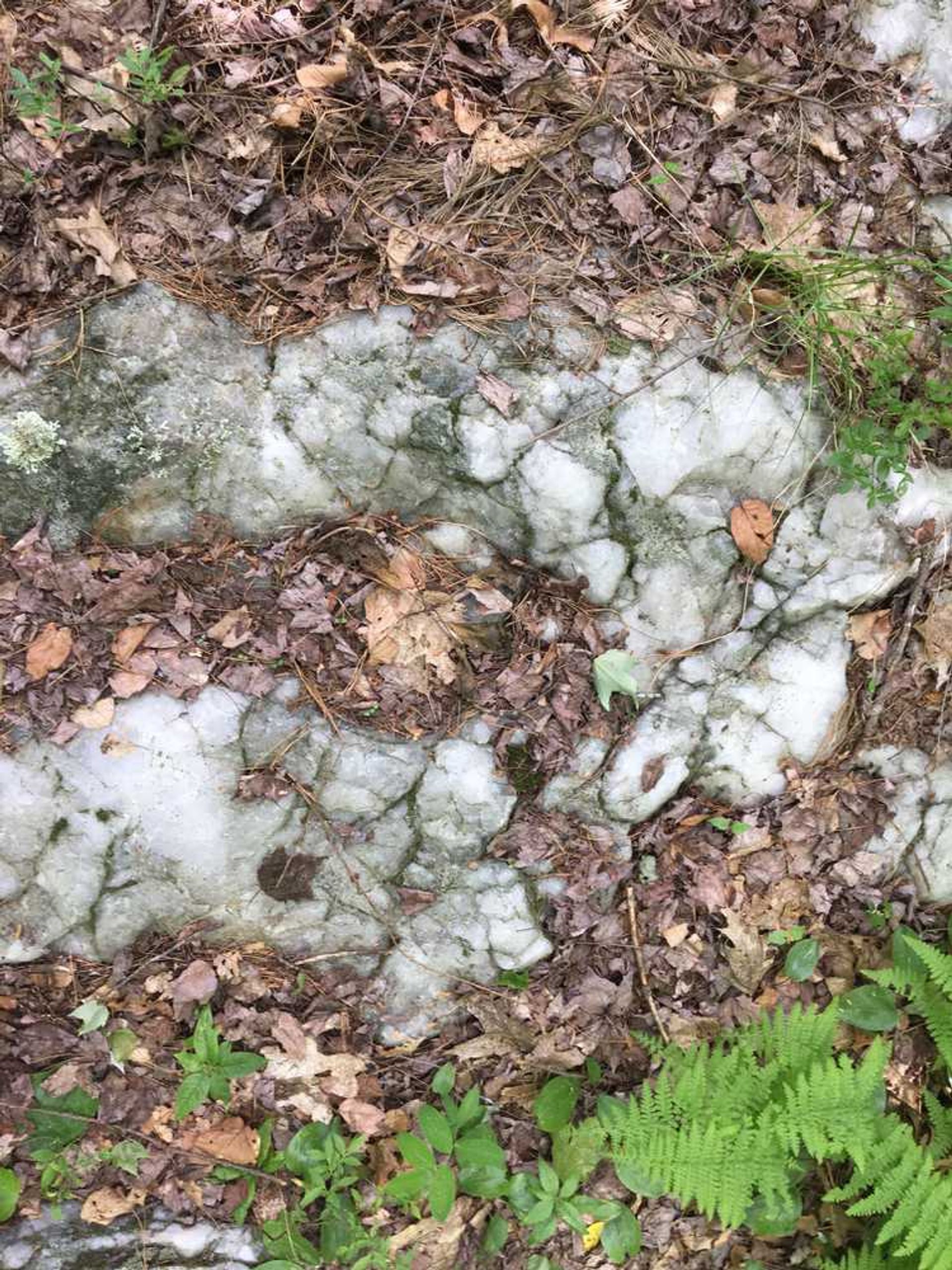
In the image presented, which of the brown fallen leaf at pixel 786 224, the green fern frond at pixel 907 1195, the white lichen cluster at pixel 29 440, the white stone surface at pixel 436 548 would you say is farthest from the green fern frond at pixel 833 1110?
the white lichen cluster at pixel 29 440

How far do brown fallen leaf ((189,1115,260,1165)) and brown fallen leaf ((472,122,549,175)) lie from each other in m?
3.99

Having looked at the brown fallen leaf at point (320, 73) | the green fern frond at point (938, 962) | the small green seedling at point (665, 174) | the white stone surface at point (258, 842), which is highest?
the small green seedling at point (665, 174)

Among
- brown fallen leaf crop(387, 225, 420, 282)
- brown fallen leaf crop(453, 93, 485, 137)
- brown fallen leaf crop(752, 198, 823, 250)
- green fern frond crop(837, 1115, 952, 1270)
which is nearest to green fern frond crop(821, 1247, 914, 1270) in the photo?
green fern frond crop(837, 1115, 952, 1270)

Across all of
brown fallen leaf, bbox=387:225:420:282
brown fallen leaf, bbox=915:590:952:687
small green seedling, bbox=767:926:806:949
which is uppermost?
brown fallen leaf, bbox=387:225:420:282

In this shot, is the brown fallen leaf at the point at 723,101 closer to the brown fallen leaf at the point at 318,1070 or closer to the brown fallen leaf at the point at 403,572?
the brown fallen leaf at the point at 403,572

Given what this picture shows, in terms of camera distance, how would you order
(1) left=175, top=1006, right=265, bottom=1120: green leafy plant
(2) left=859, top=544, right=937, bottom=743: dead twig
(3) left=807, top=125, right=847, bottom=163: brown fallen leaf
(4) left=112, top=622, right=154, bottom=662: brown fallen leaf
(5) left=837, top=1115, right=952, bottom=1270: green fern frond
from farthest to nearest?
(2) left=859, top=544, right=937, bottom=743: dead twig → (3) left=807, top=125, right=847, bottom=163: brown fallen leaf → (1) left=175, top=1006, right=265, bottom=1120: green leafy plant → (4) left=112, top=622, right=154, bottom=662: brown fallen leaf → (5) left=837, top=1115, right=952, bottom=1270: green fern frond

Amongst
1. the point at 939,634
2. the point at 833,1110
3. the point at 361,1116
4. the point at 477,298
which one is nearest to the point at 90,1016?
the point at 361,1116

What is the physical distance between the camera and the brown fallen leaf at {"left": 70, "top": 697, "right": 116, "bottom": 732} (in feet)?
11.1

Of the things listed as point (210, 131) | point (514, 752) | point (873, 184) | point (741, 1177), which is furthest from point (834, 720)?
point (210, 131)

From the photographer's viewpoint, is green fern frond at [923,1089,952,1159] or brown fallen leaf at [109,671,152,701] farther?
green fern frond at [923,1089,952,1159]

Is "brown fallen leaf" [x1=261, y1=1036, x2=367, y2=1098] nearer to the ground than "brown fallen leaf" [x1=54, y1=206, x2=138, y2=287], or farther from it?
Answer: nearer to the ground

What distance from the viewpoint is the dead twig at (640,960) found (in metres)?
3.78

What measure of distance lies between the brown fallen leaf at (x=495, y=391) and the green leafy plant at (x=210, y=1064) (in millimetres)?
2718

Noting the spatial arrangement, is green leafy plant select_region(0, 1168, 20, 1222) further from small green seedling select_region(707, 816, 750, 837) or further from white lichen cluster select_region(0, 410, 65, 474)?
small green seedling select_region(707, 816, 750, 837)
